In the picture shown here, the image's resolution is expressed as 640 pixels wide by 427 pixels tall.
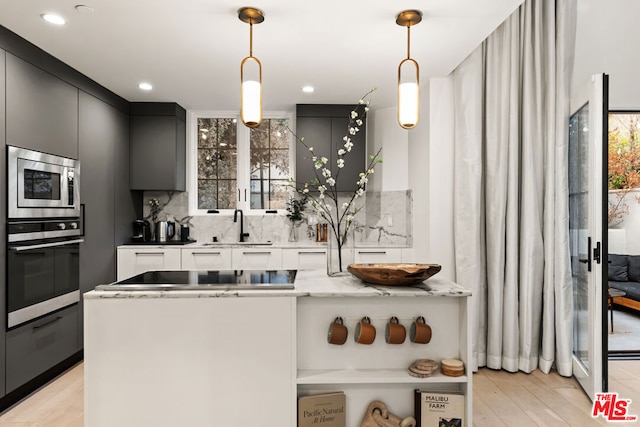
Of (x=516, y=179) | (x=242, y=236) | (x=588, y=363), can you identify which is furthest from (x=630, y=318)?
(x=242, y=236)

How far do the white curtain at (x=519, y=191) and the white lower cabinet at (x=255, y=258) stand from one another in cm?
177

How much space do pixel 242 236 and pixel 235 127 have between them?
1277 millimetres

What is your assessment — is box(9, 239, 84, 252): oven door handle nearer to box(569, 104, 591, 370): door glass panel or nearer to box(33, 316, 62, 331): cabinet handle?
box(33, 316, 62, 331): cabinet handle

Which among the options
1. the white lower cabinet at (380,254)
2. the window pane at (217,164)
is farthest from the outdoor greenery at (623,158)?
the window pane at (217,164)

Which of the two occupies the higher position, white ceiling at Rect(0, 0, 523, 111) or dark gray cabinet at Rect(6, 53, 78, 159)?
white ceiling at Rect(0, 0, 523, 111)

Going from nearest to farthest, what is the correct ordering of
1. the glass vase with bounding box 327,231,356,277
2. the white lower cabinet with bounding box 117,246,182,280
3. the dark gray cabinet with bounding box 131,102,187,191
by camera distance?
the glass vase with bounding box 327,231,356,277 → the white lower cabinet with bounding box 117,246,182,280 → the dark gray cabinet with bounding box 131,102,187,191

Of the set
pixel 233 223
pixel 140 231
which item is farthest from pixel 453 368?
pixel 140 231

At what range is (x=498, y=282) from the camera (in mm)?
3342

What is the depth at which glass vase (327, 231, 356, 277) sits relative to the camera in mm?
2326

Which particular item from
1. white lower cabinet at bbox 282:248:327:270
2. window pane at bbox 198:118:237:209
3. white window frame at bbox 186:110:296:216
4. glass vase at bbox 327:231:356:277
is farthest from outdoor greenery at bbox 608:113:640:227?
glass vase at bbox 327:231:356:277

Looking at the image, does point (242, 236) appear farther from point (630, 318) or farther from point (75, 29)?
point (630, 318)

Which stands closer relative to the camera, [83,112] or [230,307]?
[230,307]

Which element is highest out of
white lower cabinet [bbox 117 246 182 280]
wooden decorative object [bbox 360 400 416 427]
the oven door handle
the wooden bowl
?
the oven door handle

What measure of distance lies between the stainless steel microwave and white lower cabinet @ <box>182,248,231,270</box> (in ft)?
3.64
